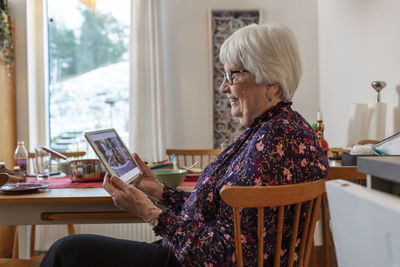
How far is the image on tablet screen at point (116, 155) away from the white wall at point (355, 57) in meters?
1.47

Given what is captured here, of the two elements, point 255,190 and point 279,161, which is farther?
point 279,161

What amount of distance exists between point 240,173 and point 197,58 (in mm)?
2498

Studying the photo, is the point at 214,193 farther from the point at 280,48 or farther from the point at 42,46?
the point at 42,46

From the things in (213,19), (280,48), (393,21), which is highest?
(213,19)

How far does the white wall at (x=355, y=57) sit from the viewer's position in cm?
214

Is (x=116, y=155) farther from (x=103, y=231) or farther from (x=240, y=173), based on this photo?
(x=103, y=231)

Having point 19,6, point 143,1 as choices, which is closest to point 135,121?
point 143,1

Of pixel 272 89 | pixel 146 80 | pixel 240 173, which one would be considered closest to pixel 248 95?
pixel 272 89

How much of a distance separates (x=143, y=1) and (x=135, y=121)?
101 cm

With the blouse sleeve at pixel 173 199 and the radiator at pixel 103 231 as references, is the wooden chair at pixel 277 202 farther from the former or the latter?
the radiator at pixel 103 231

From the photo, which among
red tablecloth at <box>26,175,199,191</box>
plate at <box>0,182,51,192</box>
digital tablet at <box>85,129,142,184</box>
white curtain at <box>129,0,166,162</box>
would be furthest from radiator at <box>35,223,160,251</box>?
digital tablet at <box>85,129,142,184</box>

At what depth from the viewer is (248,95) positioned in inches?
50.5

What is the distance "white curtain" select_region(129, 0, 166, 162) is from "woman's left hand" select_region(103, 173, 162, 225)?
6.69 ft

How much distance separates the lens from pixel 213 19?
11.2ft
